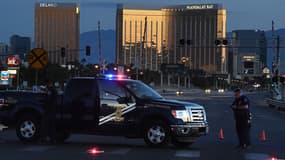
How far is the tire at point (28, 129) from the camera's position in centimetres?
1891

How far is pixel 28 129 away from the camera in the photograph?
62.1 ft

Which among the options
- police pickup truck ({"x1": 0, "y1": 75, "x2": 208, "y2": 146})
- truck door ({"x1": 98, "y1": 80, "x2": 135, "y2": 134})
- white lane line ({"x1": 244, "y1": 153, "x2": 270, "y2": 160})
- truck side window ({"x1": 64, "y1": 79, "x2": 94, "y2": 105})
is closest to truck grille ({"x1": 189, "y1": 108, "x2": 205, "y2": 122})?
police pickup truck ({"x1": 0, "y1": 75, "x2": 208, "y2": 146})

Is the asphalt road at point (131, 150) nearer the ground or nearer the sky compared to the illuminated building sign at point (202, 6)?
nearer the ground

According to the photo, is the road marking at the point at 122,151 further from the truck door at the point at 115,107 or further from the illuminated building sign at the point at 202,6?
the illuminated building sign at the point at 202,6

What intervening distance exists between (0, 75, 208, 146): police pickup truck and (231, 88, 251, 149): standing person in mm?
1074

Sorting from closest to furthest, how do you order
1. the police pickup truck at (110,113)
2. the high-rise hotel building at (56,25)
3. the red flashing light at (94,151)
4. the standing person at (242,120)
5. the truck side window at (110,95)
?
the red flashing light at (94,151) → the police pickup truck at (110,113) → the truck side window at (110,95) → the standing person at (242,120) → the high-rise hotel building at (56,25)

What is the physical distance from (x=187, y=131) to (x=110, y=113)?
7.12ft

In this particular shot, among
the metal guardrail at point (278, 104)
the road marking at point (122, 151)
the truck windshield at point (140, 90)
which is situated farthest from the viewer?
the metal guardrail at point (278, 104)

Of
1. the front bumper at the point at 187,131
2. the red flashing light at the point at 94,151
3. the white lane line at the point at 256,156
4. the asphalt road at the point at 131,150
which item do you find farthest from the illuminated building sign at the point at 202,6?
the red flashing light at the point at 94,151

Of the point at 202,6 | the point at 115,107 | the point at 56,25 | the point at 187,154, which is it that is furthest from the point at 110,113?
the point at 202,6

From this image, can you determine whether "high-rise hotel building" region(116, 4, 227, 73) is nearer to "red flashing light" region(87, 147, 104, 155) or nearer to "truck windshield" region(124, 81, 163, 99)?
"truck windshield" region(124, 81, 163, 99)

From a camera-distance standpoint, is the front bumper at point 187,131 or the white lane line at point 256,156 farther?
the front bumper at point 187,131

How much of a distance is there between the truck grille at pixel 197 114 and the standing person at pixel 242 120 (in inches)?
47.8

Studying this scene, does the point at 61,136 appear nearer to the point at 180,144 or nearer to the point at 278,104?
the point at 180,144
